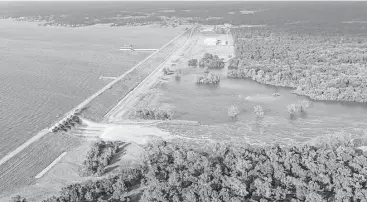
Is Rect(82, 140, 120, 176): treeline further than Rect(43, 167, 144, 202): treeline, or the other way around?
Rect(82, 140, 120, 176): treeline

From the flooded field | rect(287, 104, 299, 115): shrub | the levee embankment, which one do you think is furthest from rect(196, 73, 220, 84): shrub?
rect(287, 104, 299, 115): shrub

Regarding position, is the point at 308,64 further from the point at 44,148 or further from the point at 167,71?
the point at 44,148

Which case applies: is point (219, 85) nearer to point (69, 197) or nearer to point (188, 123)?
point (188, 123)

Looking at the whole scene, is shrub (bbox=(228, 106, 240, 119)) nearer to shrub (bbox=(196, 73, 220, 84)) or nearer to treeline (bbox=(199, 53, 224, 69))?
shrub (bbox=(196, 73, 220, 84))

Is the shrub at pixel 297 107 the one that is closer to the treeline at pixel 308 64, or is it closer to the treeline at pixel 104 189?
the treeline at pixel 308 64

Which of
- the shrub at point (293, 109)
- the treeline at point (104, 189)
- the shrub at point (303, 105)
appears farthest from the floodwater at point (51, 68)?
the shrub at point (303, 105)

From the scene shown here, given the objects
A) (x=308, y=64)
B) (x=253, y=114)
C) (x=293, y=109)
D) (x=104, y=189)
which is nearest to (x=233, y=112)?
(x=253, y=114)
